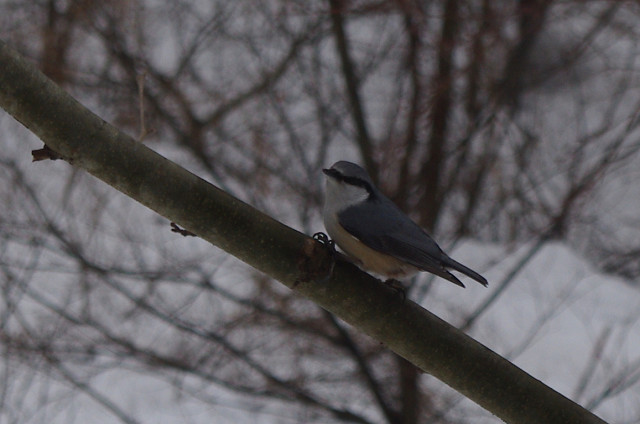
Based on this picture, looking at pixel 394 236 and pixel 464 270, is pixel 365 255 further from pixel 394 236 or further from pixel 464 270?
pixel 464 270

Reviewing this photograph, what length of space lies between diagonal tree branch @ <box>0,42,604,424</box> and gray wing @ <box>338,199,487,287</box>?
52 centimetres

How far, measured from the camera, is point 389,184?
167 inches

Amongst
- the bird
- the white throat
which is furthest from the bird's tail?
the white throat

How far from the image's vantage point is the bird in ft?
7.23

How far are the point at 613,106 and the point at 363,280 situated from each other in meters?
3.30

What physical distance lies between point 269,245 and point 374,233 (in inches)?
29.2

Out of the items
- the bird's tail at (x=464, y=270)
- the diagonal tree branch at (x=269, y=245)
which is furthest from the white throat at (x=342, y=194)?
the diagonal tree branch at (x=269, y=245)

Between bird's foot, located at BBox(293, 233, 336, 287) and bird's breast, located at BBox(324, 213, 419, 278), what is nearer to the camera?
bird's foot, located at BBox(293, 233, 336, 287)

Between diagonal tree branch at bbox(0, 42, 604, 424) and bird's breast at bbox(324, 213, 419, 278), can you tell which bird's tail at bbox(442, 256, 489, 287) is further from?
diagonal tree branch at bbox(0, 42, 604, 424)

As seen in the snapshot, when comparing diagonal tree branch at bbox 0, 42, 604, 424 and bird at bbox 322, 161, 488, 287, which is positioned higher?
bird at bbox 322, 161, 488, 287

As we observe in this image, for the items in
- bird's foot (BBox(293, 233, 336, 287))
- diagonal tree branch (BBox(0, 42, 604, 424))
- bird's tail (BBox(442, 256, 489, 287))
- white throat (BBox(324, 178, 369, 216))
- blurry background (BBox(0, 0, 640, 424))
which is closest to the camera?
diagonal tree branch (BBox(0, 42, 604, 424))

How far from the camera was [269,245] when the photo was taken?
1549mm

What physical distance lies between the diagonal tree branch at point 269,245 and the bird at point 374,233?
48cm

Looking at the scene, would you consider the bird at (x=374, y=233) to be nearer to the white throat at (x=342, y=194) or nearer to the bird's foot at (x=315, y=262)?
the white throat at (x=342, y=194)
